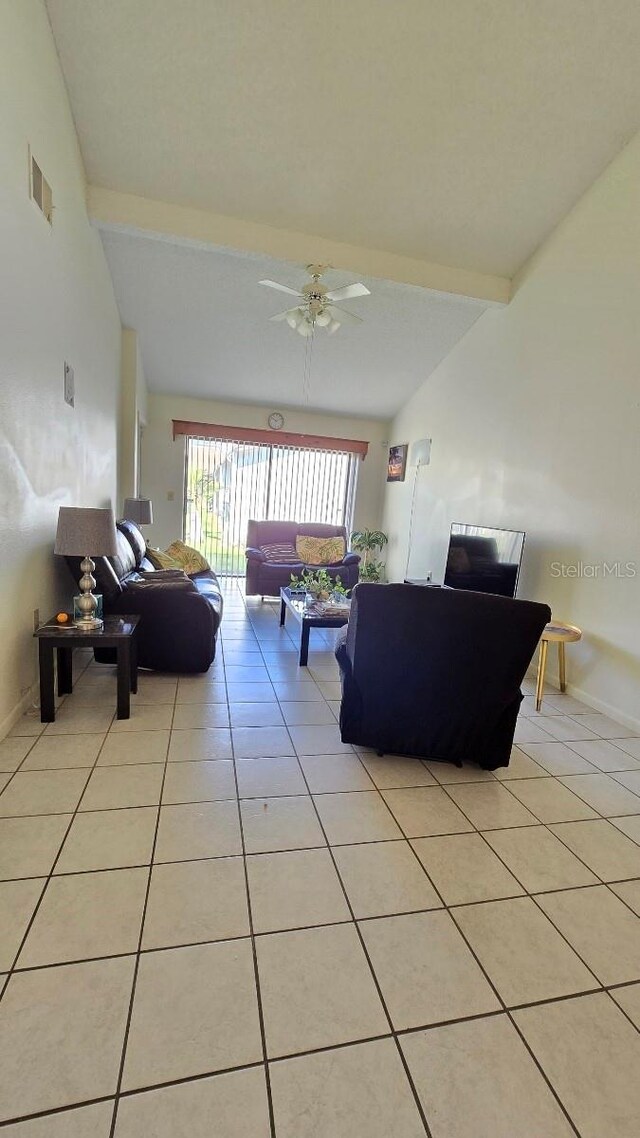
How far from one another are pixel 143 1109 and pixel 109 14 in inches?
163

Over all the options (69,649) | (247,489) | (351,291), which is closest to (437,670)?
(69,649)

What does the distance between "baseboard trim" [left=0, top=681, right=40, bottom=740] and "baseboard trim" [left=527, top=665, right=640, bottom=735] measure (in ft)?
10.9

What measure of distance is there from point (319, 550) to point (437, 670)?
408 centimetres

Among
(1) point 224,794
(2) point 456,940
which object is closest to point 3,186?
(1) point 224,794

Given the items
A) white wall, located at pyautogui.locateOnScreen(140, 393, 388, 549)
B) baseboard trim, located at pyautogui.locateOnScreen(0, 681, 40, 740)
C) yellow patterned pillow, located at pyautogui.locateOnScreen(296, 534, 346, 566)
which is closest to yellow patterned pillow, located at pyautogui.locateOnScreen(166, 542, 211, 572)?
yellow patterned pillow, located at pyautogui.locateOnScreen(296, 534, 346, 566)

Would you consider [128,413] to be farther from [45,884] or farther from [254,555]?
[45,884]

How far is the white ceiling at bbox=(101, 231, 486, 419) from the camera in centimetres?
403

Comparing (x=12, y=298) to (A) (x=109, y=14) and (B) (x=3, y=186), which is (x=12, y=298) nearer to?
(B) (x=3, y=186)

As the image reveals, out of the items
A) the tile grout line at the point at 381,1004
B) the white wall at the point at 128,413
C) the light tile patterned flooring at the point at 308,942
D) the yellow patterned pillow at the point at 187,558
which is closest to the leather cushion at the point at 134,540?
the yellow patterned pillow at the point at 187,558

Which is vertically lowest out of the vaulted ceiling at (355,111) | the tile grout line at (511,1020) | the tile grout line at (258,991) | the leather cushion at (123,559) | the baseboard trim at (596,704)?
the tile grout line at (511,1020)

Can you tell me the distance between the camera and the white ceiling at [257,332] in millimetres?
4031

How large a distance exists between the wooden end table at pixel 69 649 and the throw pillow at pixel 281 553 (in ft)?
10.1

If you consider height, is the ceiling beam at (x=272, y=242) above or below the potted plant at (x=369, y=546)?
above

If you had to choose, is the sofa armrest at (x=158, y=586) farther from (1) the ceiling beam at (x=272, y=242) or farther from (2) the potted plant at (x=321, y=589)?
(1) the ceiling beam at (x=272, y=242)
